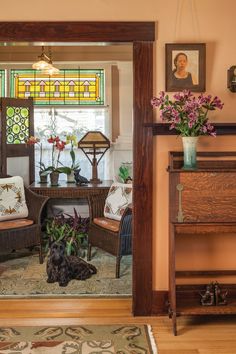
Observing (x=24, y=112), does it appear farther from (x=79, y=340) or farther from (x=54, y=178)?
(x=79, y=340)

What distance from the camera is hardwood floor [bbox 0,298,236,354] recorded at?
289 centimetres

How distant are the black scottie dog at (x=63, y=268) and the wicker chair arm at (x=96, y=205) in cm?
69

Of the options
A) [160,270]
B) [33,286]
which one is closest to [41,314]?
[33,286]

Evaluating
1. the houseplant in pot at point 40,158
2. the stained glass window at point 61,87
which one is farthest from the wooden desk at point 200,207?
the stained glass window at point 61,87

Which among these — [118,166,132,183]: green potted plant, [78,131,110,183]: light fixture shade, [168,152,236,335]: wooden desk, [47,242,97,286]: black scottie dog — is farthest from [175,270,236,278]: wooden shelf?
[78,131,110,183]: light fixture shade

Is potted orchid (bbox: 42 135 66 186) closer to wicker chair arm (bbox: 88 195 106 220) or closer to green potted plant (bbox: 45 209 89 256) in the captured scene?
green potted plant (bbox: 45 209 89 256)

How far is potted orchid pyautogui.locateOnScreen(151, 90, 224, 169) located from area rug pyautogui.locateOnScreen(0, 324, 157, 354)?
1.22 metres

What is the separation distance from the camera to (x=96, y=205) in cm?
492

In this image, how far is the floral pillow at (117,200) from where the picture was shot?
4.66m

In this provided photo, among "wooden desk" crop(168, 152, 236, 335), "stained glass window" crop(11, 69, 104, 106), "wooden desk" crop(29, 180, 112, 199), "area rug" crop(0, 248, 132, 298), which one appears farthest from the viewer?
"stained glass window" crop(11, 69, 104, 106)

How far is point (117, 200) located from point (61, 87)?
2206mm

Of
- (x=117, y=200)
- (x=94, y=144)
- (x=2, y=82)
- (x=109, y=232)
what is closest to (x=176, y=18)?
(x=117, y=200)

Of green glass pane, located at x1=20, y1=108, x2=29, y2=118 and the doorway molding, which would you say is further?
green glass pane, located at x1=20, y1=108, x2=29, y2=118

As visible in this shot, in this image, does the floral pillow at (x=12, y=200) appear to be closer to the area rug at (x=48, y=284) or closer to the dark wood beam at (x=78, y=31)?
→ the area rug at (x=48, y=284)
